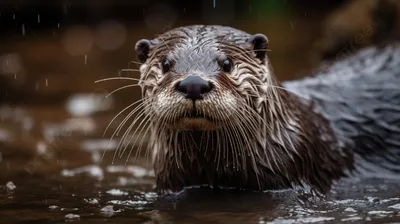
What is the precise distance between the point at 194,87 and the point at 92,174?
5.77 ft

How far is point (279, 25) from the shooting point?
11.4 m

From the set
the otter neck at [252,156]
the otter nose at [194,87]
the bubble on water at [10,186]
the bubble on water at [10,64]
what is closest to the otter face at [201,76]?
the otter nose at [194,87]

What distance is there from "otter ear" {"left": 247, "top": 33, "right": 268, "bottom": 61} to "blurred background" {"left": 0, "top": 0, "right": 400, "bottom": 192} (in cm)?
80

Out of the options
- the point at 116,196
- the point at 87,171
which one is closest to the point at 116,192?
the point at 116,196

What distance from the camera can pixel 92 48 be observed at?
35.0ft

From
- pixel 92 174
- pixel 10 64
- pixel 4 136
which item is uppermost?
pixel 10 64

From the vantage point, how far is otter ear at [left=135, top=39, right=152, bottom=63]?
4.37m

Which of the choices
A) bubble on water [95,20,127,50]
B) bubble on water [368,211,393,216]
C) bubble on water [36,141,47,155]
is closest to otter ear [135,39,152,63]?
bubble on water [368,211,393,216]

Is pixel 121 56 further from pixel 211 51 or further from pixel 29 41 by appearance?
pixel 211 51

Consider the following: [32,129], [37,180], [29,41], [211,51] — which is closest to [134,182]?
[37,180]

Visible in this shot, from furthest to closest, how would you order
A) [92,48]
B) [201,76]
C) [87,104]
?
[92,48], [87,104], [201,76]

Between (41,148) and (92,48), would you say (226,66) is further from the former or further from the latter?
(92,48)

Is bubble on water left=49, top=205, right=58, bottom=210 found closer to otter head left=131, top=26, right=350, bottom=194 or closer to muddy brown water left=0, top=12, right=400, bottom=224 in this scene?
muddy brown water left=0, top=12, right=400, bottom=224

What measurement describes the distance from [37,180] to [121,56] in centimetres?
501
